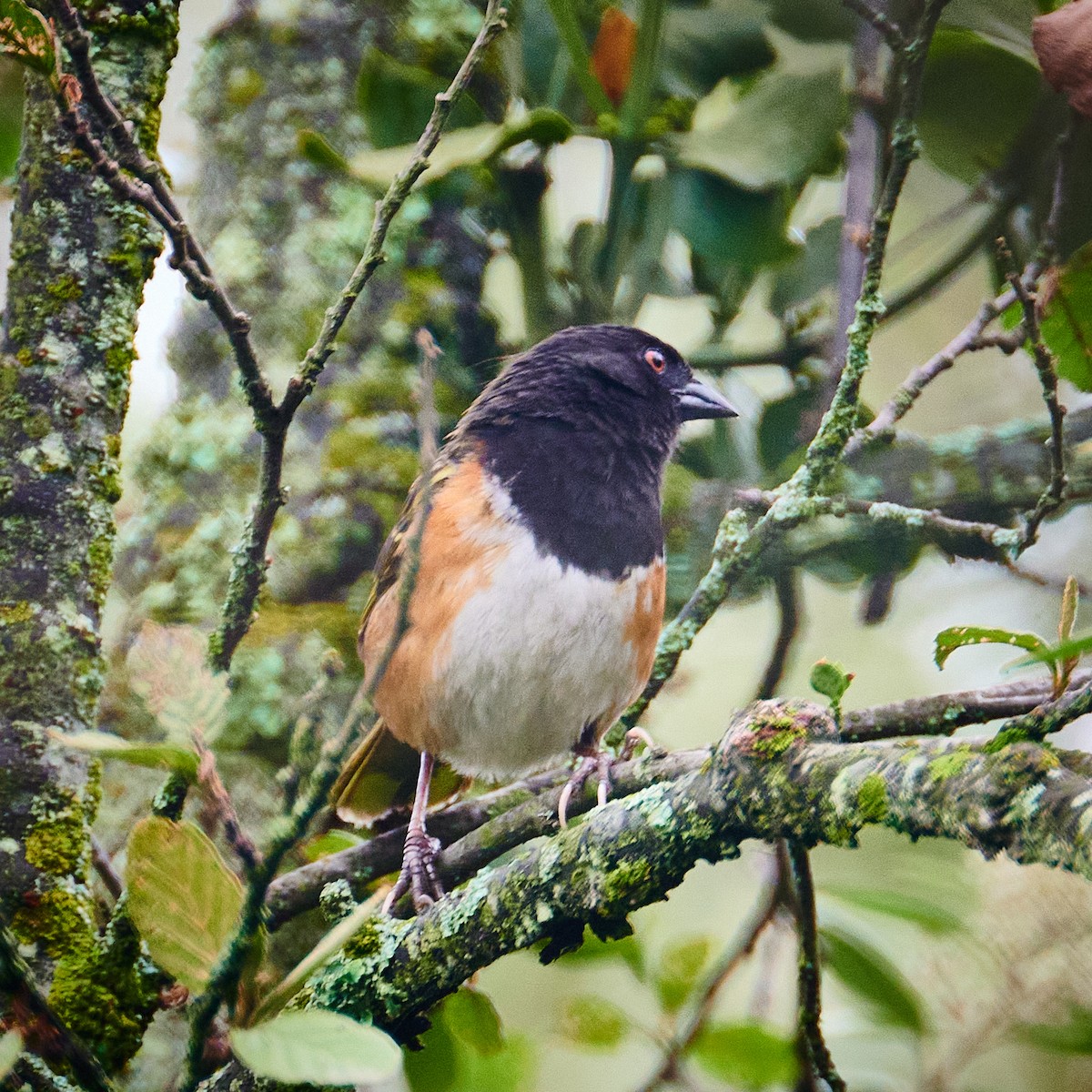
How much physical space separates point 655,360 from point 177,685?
3.27 ft

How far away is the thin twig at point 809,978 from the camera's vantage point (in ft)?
3.24

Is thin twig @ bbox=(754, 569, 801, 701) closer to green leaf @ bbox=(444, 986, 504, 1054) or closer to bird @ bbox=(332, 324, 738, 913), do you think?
bird @ bbox=(332, 324, 738, 913)

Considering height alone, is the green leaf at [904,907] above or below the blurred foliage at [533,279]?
below

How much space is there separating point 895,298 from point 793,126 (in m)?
0.26

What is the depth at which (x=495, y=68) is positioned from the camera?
153 centimetres

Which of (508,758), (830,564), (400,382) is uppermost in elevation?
(400,382)

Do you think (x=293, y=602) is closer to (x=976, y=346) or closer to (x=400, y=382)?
(x=400, y=382)

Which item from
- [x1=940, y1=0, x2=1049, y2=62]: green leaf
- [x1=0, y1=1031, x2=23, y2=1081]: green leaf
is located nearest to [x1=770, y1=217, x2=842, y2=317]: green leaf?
[x1=940, y1=0, x2=1049, y2=62]: green leaf

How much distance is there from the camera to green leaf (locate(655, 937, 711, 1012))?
121 cm

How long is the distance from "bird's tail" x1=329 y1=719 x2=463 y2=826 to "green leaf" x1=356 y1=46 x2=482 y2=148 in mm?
759

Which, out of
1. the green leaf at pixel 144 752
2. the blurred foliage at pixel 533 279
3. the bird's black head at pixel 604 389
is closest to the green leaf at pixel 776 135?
the blurred foliage at pixel 533 279

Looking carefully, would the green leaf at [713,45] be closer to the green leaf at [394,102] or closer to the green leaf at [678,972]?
the green leaf at [394,102]

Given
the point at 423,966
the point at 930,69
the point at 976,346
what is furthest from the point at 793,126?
the point at 423,966

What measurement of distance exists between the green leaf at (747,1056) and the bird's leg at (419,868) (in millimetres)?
324
